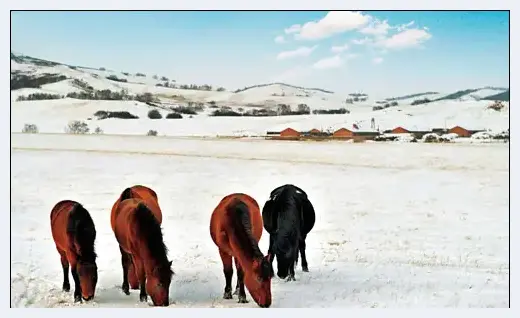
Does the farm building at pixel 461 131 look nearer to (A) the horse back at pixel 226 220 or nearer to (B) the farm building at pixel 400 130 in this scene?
(B) the farm building at pixel 400 130

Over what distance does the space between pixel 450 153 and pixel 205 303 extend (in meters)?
12.1

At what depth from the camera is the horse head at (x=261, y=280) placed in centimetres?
774

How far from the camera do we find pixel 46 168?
19.2 metres

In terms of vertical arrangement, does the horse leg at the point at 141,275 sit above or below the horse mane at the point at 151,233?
below

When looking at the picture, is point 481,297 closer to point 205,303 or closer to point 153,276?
point 205,303

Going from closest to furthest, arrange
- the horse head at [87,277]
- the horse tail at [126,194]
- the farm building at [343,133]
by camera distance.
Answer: the horse head at [87,277] → the horse tail at [126,194] → the farm building at [343,133]

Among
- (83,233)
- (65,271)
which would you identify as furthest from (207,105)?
(83,233)

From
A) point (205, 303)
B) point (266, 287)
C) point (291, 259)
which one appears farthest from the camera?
point (291, 259)

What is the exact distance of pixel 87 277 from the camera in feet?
27.1

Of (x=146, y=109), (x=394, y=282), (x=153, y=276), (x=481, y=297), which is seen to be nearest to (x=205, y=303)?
(x=153, y=276)

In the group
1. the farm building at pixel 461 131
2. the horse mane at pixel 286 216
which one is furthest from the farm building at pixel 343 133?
the horse mane at pixel 286 216

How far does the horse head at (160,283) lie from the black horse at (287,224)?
183 cm

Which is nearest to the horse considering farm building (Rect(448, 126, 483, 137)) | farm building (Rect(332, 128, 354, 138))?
farm building (Rect(332, 128, 354, 138))

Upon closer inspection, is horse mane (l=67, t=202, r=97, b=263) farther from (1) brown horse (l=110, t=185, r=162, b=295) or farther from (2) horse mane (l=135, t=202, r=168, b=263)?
(1) brown horse (l=110, t=185, r=162, b=295)
